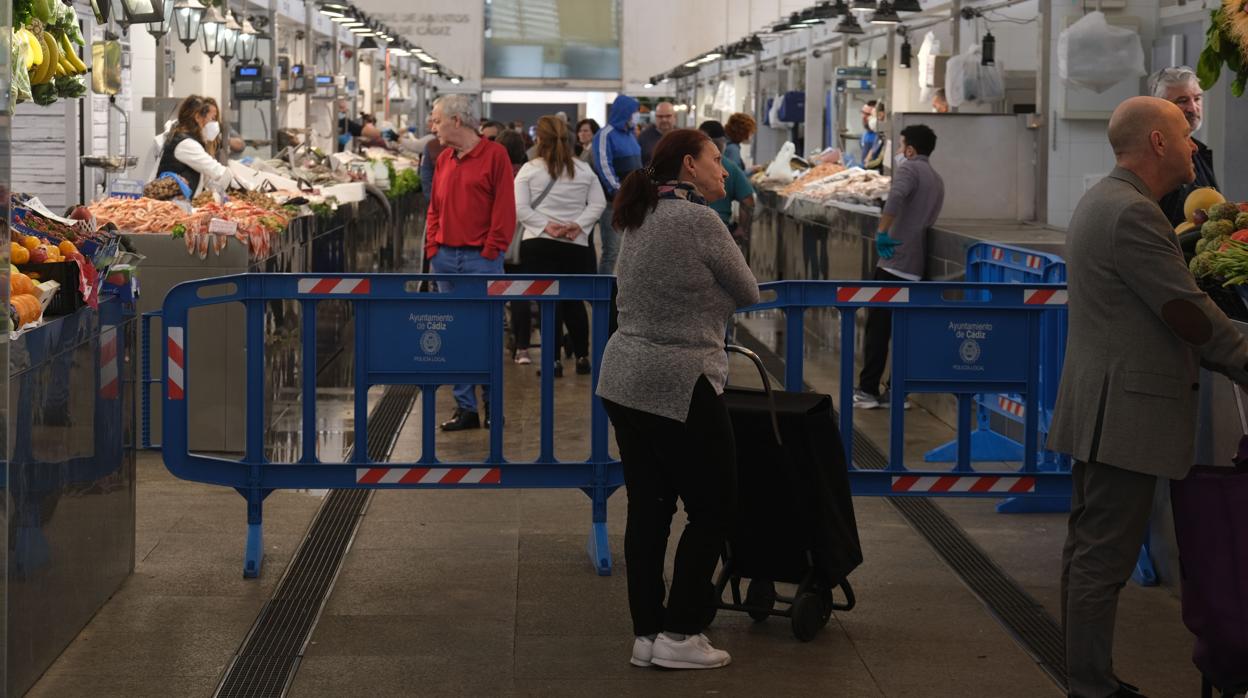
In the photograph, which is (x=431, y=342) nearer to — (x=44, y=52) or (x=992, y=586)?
(x=44, y=52)

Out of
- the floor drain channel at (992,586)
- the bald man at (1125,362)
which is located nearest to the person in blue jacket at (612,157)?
the floor drain channel at (992,586)

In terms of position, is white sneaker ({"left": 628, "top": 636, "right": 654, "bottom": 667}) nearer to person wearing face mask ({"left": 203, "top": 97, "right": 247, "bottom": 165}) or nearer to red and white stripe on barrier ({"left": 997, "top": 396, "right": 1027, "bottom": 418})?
red and white stripe on barrier ({"left": 997, "top": 396, "right": 1027, "bottom": 418})

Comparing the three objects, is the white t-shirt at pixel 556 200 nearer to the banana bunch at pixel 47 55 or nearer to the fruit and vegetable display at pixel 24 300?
the banana bunch at pixel 47 55

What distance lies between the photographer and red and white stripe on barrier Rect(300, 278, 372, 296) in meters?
5.91

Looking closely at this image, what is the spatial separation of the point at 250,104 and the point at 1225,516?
20.7 meters

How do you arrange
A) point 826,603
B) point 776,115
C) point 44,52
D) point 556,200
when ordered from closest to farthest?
1. point 826,603
2. point 44,52
3. point 556,200
4. point 776,115

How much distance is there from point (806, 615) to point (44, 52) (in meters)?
3.22

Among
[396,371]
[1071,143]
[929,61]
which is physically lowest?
[396,371]

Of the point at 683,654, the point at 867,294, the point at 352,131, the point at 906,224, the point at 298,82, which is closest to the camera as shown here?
the point at 683,654

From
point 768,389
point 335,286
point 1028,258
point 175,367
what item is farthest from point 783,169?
point 768,389

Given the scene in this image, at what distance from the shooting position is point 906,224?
31.5 feet

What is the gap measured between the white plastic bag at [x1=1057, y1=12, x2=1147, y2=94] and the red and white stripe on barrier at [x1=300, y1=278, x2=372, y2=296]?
7.02 m

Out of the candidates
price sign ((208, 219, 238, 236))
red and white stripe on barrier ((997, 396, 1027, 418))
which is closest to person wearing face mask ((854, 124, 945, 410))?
red and white stripe on barrier ((997, 396, 1027, 418))

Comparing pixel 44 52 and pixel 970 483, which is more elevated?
pixel 44 52
